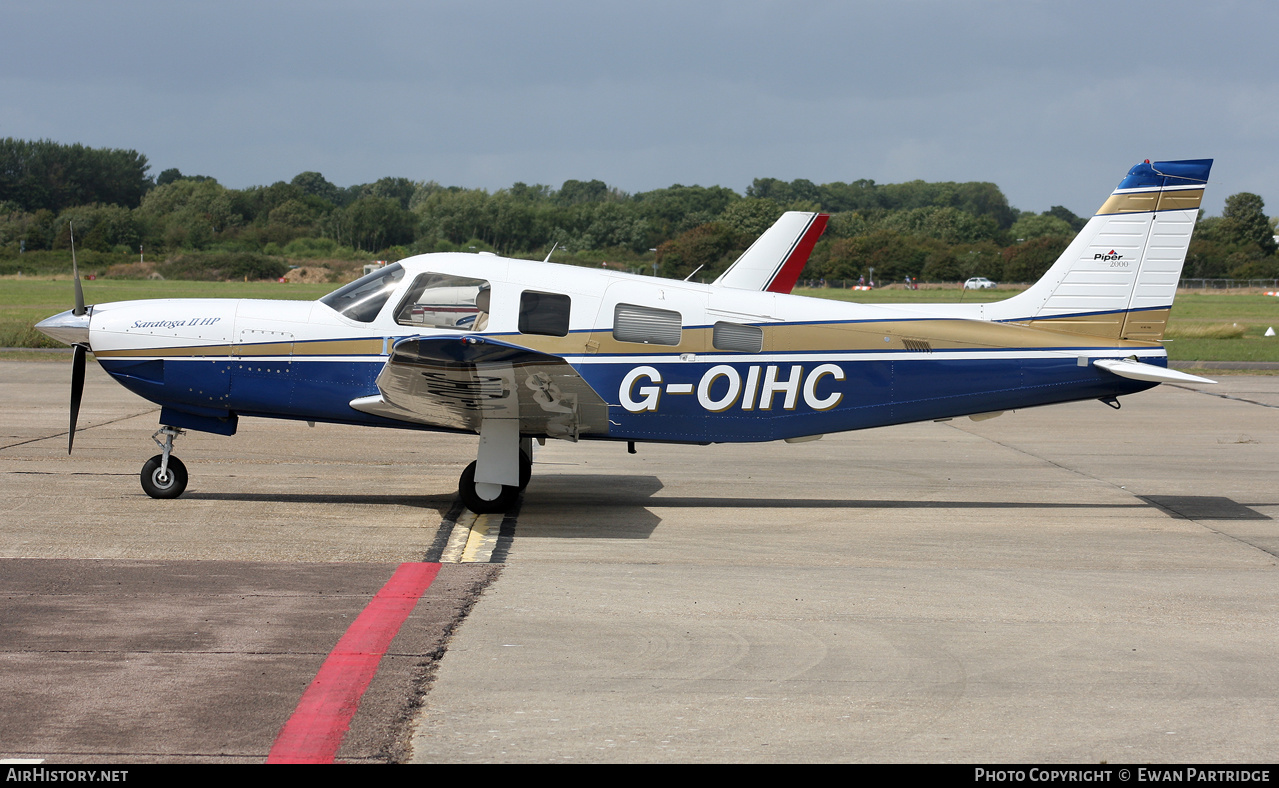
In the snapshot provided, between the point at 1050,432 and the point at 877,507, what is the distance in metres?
6.70

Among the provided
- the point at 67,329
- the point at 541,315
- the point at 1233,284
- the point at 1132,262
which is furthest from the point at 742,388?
the point at 1233,284

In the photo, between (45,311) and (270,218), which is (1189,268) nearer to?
(270,218)

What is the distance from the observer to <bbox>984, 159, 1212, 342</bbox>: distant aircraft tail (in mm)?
10016

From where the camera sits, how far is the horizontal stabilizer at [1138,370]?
31.3 ft

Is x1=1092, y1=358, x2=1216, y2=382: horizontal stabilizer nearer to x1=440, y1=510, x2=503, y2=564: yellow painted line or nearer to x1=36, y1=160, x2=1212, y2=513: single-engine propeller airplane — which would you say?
x1=36, y1=160, x2=1212, y2=513: single-engine propeller airplane

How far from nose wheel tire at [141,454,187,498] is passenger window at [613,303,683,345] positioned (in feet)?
14.1

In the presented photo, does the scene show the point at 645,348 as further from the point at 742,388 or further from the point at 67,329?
the point at 67,329

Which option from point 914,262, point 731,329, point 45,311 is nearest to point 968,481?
point 731,329

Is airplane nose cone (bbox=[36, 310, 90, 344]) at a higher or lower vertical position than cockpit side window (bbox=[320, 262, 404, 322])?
lower

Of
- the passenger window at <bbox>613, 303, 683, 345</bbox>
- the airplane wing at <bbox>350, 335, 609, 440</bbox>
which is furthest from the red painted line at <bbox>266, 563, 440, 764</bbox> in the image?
the passenger window at <bbox>613, 303, 683, 345</bbox>

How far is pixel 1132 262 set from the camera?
10.1 m

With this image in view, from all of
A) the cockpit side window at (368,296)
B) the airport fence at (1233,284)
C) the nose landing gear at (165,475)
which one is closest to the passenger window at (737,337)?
the cockpit side window at (368,296)

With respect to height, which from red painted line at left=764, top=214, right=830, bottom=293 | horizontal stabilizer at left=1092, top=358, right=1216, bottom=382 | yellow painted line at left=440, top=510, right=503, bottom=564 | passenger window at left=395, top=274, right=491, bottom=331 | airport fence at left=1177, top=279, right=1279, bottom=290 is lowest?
yellow painted line at left=440, top=510, right=503, bottom=564

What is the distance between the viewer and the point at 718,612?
6.90m
